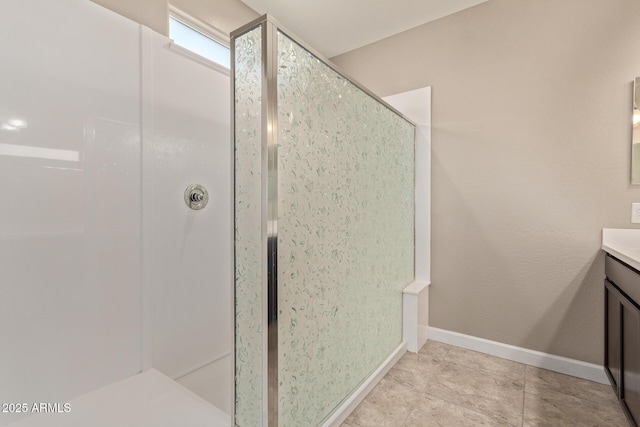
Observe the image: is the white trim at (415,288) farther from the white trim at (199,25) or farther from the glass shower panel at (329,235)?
the white trim at (199,25)

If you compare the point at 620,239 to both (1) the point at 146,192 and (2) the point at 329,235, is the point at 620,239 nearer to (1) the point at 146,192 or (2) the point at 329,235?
(2) the point at 329,235

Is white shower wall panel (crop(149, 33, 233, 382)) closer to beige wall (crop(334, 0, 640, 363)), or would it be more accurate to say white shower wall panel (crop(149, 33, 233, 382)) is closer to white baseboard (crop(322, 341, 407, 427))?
white baseboard (crop(322, 341, 407, 427))

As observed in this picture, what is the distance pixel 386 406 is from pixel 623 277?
135 cm

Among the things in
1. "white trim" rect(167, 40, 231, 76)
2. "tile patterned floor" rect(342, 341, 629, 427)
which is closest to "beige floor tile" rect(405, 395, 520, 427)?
"tile patterned floor" rect(342, 341, 629, 427)

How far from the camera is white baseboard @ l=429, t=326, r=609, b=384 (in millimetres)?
1864

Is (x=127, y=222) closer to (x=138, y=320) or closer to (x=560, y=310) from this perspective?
(x=138, y=320)

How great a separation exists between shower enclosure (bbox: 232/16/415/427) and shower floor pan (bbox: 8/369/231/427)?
0.20 meters

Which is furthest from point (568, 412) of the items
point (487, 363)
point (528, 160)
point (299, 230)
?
point (299, 230)

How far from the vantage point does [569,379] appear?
1.88m

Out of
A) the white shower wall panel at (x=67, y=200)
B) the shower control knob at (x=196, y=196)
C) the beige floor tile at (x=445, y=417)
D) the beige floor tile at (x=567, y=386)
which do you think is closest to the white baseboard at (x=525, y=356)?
the beige floor tile at (x=567, y=386)

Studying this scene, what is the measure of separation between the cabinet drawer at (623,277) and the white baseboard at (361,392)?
50.2 inches

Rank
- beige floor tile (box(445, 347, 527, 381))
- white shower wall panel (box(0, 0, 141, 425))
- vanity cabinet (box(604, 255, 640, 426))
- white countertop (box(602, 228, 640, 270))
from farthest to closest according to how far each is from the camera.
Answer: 1. beige floor tile (box(445, 347, 527, 381))
2. white countertop (box(602, 228, 640, 270))
3. vanity cabinet (box(604, 255, 640, 426))
4. white shower wall panel (box(0, 0, 141, 425))

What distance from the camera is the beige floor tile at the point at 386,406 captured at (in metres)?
1.53

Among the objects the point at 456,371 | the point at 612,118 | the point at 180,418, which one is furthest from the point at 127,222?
the point at 612,118
